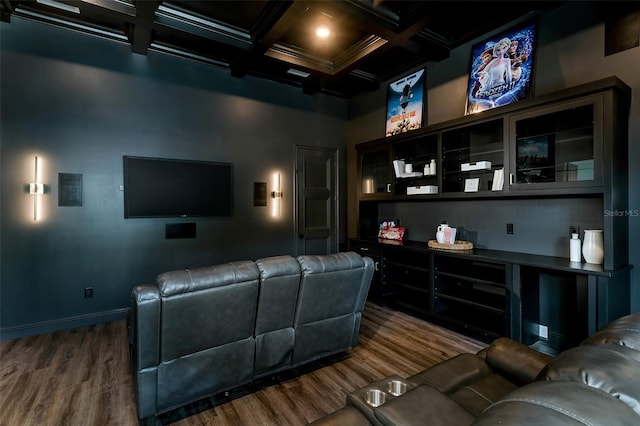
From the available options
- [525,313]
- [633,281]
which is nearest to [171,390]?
[525,313]

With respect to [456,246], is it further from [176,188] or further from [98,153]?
[98,153]

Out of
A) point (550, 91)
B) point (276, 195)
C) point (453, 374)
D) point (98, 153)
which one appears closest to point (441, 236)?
point (550, 91)

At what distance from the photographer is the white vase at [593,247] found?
251 centimetres

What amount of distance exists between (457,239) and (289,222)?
2593 millimetres

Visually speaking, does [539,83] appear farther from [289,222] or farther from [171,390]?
[171,390]

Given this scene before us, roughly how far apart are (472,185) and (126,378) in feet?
12.5

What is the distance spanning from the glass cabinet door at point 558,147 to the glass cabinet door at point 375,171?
172 centimetres

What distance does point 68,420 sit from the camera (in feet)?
6.45

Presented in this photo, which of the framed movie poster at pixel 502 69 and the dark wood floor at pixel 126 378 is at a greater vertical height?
the framed movie poster at pixel 502 69

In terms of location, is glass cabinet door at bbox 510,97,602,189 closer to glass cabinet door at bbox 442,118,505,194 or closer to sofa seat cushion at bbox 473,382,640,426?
glass cabinet door at bbox 442,118,505,194

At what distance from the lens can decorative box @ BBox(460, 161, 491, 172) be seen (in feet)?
10.8

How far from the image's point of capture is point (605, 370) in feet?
2.37

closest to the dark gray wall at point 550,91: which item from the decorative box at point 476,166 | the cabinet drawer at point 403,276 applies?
the decorative box at point 476,166

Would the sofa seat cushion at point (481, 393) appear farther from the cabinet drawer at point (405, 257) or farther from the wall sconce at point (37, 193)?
the wall sconce at point (37, 193)
